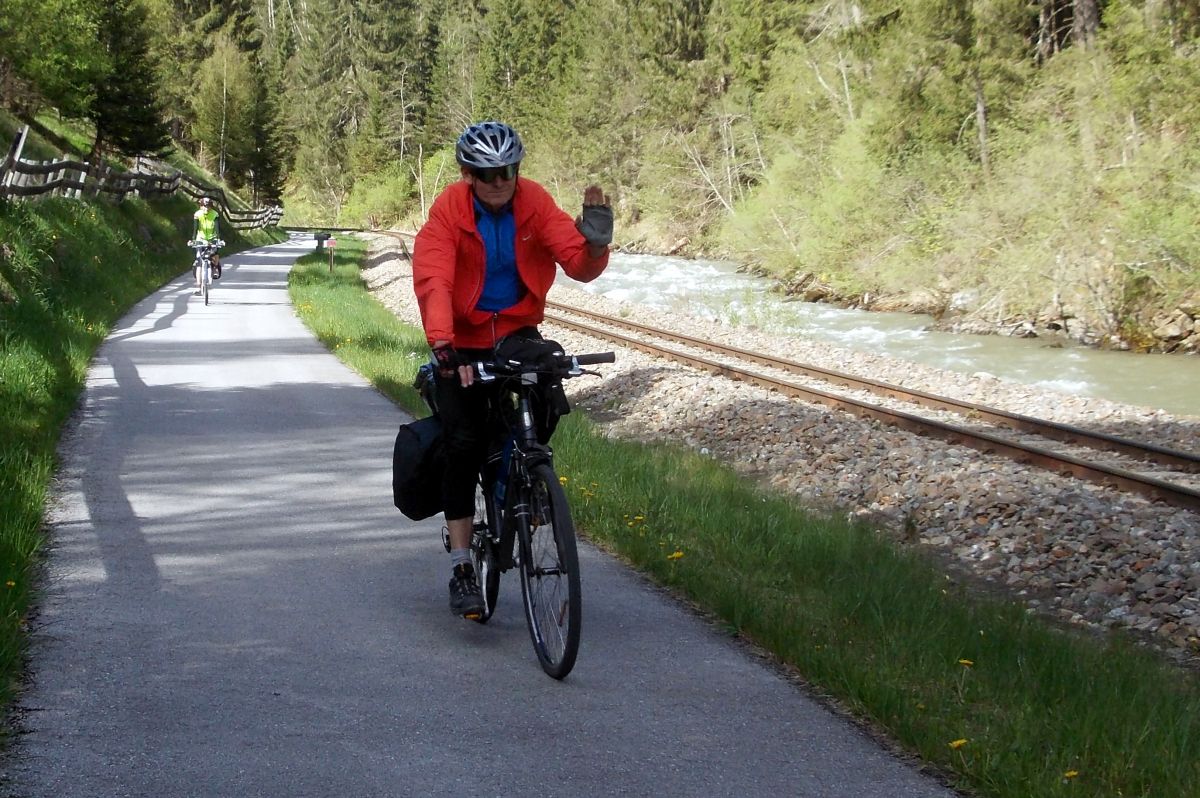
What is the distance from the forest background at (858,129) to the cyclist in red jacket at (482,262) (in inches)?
830

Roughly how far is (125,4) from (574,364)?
43000mm

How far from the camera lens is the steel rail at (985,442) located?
34.9ft

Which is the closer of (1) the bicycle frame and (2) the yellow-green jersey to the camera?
(1) the bicycle frame

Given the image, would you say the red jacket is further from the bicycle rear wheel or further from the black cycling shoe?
the black cycling shoe

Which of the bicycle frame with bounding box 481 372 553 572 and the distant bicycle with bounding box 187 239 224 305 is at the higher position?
the bicycle frame with bounding box 481 372 553 572

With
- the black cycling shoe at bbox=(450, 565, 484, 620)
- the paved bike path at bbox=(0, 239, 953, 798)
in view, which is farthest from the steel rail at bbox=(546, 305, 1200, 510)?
the black cycling shoe at bbox=(450, 565, 484, 620)

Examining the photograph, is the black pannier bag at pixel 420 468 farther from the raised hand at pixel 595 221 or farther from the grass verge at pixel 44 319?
the grass verge at pixel 44 319

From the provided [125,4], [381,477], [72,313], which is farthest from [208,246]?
[125,4]

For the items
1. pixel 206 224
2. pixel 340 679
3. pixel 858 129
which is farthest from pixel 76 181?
pixel 340 679

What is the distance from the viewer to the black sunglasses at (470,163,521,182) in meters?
4.91

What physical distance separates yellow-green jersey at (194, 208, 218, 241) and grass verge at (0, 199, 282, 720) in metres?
1.53

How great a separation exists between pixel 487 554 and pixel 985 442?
27.1 ft

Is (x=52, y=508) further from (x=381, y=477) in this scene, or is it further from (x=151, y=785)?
(x=151, y=785)

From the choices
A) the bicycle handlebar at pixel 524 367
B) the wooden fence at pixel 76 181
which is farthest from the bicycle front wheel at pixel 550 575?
the wooden fence at pixel 76 181
